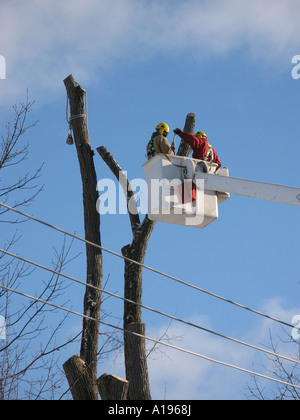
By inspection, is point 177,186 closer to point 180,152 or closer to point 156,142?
point 156,142

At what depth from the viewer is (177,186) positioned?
9625mm

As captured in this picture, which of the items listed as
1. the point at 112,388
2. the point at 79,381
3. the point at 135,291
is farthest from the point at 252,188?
the point at 79,381

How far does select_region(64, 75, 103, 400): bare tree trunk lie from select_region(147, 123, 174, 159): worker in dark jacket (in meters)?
1.25

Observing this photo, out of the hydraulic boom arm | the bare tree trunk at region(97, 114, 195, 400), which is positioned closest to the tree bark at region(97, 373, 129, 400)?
the bare tree trunk at region(97, 114, 195, 400)

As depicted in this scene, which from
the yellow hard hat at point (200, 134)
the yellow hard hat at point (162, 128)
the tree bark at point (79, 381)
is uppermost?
the yellow hard hat at point (200, 134)

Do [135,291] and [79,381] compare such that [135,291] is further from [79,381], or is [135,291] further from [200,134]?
[200,134]

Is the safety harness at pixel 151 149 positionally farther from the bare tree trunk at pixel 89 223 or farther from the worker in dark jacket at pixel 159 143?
the bare tree trunk at pixel 89 223

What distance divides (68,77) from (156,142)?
2326 millimetres

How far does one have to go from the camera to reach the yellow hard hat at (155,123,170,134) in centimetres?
1023

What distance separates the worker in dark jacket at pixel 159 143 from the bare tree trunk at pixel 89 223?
1245 mm

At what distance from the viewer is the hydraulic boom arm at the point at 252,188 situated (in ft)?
29.2

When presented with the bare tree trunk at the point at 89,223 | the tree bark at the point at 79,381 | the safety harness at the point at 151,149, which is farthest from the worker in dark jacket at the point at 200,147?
Answer: the tree bark at the point at 79,381

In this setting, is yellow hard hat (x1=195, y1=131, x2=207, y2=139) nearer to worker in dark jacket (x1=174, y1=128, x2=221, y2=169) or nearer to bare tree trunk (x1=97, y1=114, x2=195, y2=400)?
worker in dark jacket (x1=174, y1=128, x2=221, y2=169)
